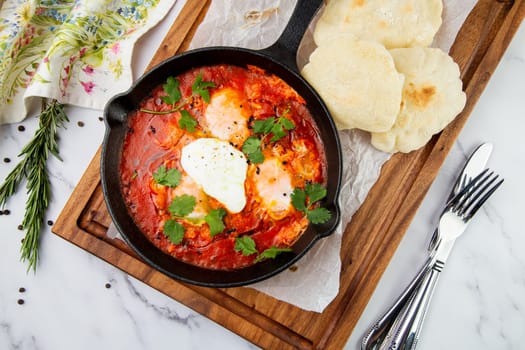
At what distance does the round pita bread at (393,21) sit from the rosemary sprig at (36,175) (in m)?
1.93

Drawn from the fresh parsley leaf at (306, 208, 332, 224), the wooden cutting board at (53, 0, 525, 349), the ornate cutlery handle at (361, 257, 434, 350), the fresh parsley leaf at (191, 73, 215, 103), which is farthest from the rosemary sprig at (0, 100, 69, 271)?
the ornate cutlery handle at (361, 257, 434, 350)

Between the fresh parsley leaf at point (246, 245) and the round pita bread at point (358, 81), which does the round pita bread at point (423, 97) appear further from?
the fresh parsley leaf at point (246, 245)

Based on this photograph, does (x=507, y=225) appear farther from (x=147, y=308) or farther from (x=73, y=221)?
(x=73, y=221)

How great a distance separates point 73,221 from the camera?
10.2 ft

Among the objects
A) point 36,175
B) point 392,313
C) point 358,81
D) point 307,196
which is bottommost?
point 36,175

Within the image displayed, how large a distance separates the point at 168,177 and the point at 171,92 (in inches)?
19.4

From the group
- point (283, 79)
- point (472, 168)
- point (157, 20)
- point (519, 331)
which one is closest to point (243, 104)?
point (283, 79)

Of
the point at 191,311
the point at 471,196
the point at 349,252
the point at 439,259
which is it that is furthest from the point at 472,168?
the point at 191,311

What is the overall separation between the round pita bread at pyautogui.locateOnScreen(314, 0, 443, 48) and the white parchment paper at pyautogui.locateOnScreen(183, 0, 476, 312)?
154mm

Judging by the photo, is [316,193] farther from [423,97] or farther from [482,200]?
[482,200]

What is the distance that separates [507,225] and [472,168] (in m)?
0.52

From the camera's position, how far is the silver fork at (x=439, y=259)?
318cm

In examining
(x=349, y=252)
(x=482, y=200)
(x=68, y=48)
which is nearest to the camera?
(x=349, y=252)

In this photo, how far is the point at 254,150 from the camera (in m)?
2.81
